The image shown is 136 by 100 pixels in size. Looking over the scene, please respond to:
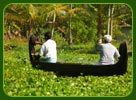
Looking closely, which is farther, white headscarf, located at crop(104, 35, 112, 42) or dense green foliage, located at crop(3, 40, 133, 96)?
white headscarf, located at crop(104, 35, 112, 42)

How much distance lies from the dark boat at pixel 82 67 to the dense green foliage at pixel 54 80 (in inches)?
2.6

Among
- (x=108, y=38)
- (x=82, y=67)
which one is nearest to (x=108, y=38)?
(x=108, y=38)

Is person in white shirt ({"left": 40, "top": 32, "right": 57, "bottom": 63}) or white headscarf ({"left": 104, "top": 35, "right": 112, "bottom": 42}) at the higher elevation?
white headscarf ({"left": 104, "top": 35, "right": 112, "bottom": 42})

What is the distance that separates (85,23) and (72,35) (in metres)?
0.27

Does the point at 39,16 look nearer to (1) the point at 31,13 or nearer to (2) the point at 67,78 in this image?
(1) the point at 31,13

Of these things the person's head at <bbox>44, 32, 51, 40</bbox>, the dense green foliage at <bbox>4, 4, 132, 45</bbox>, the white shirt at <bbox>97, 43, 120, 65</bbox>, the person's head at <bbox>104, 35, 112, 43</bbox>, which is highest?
the dense green foliage at <bbox>4, 4, 132, 45</bbox>

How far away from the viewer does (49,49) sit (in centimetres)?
951

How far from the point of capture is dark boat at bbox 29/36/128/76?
9594mm

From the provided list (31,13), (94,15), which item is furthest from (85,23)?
(31,13)

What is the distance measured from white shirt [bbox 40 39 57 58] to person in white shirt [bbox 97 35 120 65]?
2.24 feet

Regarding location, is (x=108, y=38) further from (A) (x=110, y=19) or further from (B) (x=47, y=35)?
(B) (x=47, y=35)

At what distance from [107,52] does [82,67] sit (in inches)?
17.7

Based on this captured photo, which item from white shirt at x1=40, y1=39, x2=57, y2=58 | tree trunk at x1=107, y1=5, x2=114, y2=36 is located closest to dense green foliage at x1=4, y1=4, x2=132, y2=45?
tree trunk at x1=107, y1=5, x2=114, y2=36

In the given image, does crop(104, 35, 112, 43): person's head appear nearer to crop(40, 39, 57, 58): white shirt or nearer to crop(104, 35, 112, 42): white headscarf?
crop(104, 35, 112, 42): white headscarf
